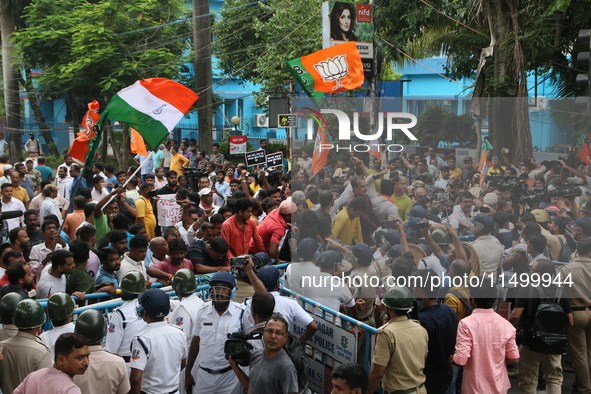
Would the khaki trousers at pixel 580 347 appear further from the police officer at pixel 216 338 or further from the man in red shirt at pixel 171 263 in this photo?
the man in red shirt at pixel 171 263

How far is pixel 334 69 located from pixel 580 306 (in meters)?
6.33

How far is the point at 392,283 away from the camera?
6398 millimetres

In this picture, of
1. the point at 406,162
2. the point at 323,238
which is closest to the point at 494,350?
the point at 323,238

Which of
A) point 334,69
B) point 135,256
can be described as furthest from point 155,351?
point 334,69

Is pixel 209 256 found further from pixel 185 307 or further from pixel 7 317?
pixel 7 317

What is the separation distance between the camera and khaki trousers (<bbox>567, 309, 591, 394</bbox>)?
6.77 metres

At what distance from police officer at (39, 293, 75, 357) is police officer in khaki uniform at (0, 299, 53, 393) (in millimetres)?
171

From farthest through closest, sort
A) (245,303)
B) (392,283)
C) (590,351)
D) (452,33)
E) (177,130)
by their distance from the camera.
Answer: (177,130), (452,33), (590,351), (392,283), (245,303)

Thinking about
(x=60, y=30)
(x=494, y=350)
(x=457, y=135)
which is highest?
(x=60, y=30)

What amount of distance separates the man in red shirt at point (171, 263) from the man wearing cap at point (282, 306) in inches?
47.3

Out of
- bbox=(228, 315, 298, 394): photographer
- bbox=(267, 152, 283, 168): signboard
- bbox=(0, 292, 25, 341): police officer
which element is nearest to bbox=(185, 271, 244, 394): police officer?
bbox=(228, 315, 298, 394): photographer

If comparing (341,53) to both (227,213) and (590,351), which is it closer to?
(227,213)

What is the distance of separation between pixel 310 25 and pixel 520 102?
1463cm

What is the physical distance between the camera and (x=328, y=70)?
1165 centimetres
